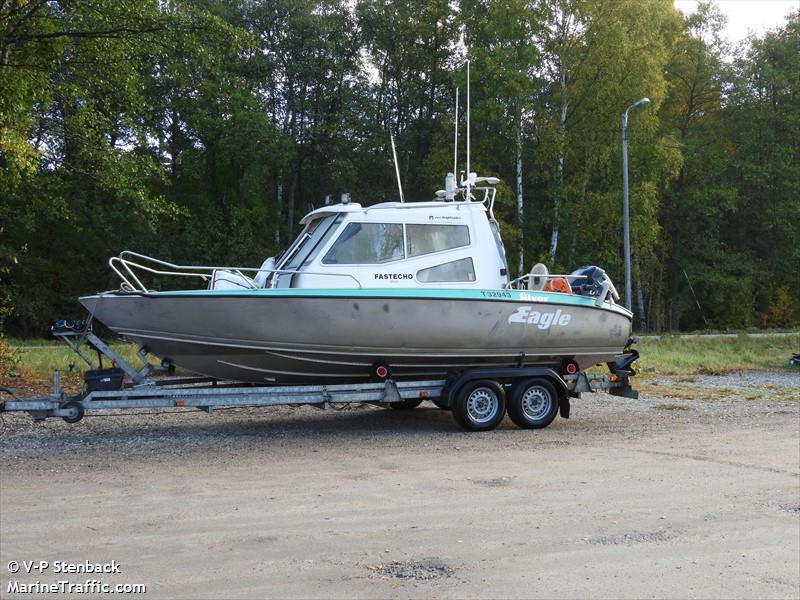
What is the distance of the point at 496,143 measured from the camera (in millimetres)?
31469

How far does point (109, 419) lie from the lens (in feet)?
35.4

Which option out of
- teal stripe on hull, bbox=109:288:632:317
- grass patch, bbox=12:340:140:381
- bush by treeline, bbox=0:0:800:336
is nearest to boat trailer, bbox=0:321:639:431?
teal stripe on hull, bbox=109:288:632:317

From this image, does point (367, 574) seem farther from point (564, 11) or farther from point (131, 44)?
point (564, 11)

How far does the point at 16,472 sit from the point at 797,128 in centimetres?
3841

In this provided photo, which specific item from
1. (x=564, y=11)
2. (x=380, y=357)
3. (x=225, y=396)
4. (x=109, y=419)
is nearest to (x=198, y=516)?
(x=225, y=396)

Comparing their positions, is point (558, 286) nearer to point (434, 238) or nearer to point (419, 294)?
point (434, 238)

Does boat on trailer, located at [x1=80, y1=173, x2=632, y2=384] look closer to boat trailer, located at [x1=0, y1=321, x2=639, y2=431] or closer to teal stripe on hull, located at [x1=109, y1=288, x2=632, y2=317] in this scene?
teal stripe on hull, located at [x1=109, y1=288, x2=632, y2=317]

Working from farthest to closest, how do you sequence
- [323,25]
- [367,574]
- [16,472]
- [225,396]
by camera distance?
[323,25] < [225,396] < [16,472] < [367,574]

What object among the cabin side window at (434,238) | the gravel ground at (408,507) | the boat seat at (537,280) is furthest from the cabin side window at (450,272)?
the gravel ground at (408,507)

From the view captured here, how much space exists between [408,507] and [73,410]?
3857 millimetres

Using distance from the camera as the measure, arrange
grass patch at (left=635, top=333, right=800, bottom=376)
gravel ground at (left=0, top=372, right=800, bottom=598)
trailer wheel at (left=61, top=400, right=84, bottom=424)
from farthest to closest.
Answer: grass patch at (left=635, top=333, right=800, bottom=376), trailer wheel at (left=61, top=400, right=84, bottom=424), gravel ground at (left=0, top=372, right=800, bottom=598)

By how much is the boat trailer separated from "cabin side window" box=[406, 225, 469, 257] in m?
1.58

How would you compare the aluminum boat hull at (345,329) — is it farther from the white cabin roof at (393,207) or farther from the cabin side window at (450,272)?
the white cabin roof at (393,207)

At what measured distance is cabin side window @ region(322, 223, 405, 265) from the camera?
9648mm
